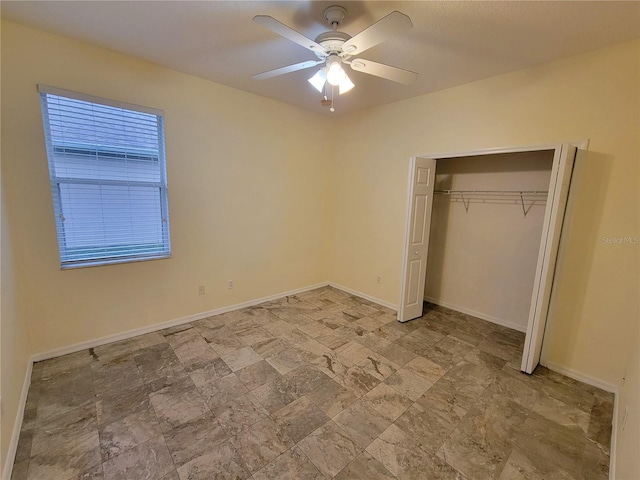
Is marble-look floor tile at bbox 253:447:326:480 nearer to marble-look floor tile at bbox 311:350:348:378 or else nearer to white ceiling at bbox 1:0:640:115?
marble-look floor tile at bbox 311:350:348:378

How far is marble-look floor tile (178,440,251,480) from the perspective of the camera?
1.57m

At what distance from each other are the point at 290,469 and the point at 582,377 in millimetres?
2657

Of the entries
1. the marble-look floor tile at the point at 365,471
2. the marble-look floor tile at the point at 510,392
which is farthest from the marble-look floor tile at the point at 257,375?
the marble-look floor tile at the point at 510,392

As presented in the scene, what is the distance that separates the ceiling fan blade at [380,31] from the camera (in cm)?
140

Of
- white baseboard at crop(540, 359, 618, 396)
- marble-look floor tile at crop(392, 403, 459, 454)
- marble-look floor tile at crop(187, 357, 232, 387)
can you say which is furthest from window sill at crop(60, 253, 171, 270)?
white baseboard at crop(540, 359, 618, 396)

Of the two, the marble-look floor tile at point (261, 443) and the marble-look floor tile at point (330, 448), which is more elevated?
the marble-look floor tile at point (330, 448)

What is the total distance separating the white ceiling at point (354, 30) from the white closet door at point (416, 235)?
0.99m

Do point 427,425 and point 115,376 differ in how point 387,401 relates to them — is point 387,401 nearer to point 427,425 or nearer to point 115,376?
point 427,425

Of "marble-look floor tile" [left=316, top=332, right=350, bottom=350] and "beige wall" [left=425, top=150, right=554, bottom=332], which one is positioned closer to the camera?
"marble-look floor tile" [left=316, top=332, right=350, bottom=350]

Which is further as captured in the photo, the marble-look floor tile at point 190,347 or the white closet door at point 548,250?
the marble-look floor tile at point 190,347

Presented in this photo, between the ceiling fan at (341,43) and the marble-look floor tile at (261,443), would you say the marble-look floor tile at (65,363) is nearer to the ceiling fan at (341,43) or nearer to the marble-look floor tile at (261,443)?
the marble-look floor tile at (261,443)

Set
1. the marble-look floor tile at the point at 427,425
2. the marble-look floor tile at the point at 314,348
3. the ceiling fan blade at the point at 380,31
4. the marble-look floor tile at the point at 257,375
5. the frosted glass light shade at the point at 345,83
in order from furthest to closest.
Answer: the marble-look floor tile at the point at 314,348 → the marble-look floor tile at the point at 257,375 → the frosted glass light shade at the point at 345,83 → the marble-look floor tile at the point at 427,425 → the ceiling fan blade at the point at 380,31

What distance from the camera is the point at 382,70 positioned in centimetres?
203

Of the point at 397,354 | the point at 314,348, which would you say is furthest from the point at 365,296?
the point at 314,348
